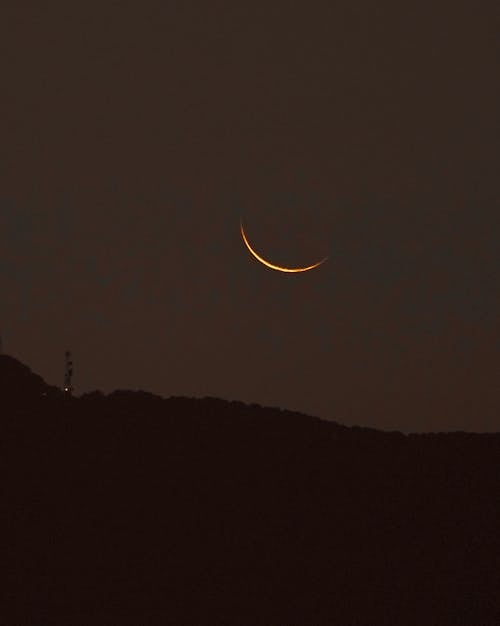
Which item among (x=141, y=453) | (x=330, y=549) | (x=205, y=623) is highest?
(x=141, y=453)

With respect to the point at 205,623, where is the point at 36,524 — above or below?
above

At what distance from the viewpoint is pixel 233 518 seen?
36719 mm

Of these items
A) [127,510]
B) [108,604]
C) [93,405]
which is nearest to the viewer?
[108,604]

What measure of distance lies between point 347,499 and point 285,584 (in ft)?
11.2

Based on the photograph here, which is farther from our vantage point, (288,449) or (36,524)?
(288,449)

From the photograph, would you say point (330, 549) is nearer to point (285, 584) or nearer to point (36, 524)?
point (285, 584)

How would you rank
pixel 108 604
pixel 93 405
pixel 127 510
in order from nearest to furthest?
pixel 108 604 → pixel 127 510 → pixel 93 405

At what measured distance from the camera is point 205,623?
33938 mm

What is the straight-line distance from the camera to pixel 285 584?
35.4 meters

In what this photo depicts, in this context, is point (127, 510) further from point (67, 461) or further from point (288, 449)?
point (288, 449)

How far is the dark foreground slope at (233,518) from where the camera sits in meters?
34.4

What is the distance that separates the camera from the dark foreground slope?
3444 cm

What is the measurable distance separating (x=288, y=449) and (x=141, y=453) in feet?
11.6

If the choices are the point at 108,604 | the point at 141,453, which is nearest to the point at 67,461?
the point at 141,453
